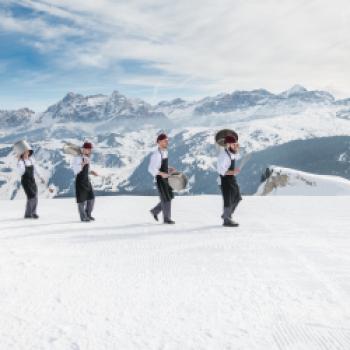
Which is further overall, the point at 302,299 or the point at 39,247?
the point at 39,247

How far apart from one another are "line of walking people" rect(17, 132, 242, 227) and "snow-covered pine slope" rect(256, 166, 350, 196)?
41.5m

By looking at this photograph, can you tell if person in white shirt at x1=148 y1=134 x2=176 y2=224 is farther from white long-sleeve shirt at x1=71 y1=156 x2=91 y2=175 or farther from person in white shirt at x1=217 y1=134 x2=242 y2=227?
white long-sleeve shirt at x1=71 y1=156 x2=91 y2=175

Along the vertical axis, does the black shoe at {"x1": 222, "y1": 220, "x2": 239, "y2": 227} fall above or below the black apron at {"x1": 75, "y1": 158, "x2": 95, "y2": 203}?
below

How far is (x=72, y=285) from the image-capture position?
543 cm

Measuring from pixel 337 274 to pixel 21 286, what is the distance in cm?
391

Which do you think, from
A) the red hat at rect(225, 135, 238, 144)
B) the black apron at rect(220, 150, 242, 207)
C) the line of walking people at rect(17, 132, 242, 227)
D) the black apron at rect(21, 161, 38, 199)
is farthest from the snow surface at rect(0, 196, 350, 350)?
the black apron at rect(21, 161, 38, 199)

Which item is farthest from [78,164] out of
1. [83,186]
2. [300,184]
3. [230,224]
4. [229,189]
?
[300,184]

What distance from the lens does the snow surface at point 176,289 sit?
389cm

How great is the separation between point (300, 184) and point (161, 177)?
169ft

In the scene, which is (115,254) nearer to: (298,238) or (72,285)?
(72,285)

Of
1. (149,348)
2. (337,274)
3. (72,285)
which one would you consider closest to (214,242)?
(337,274)

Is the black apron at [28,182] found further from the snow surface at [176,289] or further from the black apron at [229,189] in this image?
the black apron at [229,189]

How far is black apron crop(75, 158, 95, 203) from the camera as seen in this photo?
38.3ft

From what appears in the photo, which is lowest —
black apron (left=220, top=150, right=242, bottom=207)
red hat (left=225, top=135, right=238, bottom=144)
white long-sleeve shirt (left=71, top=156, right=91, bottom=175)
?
black apron (left=220, top=150, right=242, bottom=207)
